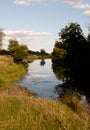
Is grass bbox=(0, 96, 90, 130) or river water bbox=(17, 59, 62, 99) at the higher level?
grass bbox=(0, 96, 90, 130)

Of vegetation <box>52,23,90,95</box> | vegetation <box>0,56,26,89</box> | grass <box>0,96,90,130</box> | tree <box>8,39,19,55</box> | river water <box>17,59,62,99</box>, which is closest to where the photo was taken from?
grass <box>0,96,90,130</box>

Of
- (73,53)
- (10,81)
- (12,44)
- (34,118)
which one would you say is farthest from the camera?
(12,44)

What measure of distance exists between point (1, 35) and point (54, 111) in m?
84.6

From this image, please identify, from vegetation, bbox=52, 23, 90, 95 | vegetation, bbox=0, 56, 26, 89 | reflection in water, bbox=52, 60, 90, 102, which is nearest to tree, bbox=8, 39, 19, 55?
vegetation, bbox=52, 23, 90, 95

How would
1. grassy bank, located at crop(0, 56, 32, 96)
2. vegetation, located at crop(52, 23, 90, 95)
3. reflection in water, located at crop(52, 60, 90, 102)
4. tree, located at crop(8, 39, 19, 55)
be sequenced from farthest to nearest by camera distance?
tree, located at crop(8, 39, 19, 55)
vegetation, located at crop(52, 23, 90, 95)
reflection in water, located at crop(52, 60, 90, 102)
grassy bank, located at crop(0, 56, 32, 96)

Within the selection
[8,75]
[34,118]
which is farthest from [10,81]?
[34,118]

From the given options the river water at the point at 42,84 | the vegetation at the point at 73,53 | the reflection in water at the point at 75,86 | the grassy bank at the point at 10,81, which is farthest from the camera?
the vegetation at the point at 73,53

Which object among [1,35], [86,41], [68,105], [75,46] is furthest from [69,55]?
[68,105]

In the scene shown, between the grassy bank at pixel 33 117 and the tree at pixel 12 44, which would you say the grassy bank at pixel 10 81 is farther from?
the tree at pixel 12 44

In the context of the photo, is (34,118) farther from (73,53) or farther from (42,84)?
(73,53)

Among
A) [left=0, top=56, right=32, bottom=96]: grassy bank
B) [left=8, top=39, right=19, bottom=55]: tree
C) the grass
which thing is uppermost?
[left=8, top=39, right=19, bottom=55]: tree

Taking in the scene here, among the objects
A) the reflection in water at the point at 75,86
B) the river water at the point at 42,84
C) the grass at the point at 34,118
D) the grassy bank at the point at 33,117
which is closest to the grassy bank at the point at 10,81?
the river water at the point at 42,84

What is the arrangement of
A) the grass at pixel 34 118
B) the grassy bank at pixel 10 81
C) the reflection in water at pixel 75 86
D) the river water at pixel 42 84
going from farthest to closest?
the reflection in water at pixel 75 86 → the river water at pixel 42 84 → the grassy bank at pixel 10 81 → the grass at pixel 34 118

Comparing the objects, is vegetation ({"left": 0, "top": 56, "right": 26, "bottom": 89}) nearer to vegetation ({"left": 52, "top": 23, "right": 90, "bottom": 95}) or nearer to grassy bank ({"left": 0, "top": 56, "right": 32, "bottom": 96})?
grassy bank ({"left": 0, "top": 56, "right": 32, "bottom": 96})
